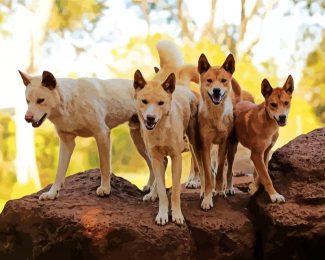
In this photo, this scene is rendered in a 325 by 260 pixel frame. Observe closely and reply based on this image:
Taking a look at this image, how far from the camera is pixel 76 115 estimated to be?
361 cm

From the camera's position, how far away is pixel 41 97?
135 inches

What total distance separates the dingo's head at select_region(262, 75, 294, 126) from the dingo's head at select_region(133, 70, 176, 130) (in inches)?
26.7

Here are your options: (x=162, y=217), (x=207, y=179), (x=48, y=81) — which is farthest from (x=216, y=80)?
(x=48, y=81)

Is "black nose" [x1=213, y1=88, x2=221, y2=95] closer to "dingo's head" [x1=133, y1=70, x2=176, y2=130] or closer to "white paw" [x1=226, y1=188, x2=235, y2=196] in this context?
"dingo's head" [x1=133, y1=70, x2=176, y2=130]

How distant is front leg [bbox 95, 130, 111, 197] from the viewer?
145 inches

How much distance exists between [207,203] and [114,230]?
71cm

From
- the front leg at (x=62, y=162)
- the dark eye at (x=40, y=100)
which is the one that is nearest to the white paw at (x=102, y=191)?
the front leg at (x=62, y=162)

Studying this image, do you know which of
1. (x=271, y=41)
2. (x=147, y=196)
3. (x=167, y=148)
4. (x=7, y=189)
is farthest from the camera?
(x=271, y=41)

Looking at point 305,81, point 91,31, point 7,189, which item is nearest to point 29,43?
point 91,31

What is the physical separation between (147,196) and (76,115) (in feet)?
2.64

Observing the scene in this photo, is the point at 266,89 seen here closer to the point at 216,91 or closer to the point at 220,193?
the point at 216,91

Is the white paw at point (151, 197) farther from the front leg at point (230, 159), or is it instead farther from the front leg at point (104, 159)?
the front leg at point (230, 159)

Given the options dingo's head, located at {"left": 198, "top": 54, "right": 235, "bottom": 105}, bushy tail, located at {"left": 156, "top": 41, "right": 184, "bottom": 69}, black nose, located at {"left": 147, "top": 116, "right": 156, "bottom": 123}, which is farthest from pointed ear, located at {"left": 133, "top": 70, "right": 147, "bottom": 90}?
bushy tail, located at {"left": 156, "top": 41, "right": 184, "bottom": 69}

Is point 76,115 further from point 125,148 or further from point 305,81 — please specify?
point 305,81
